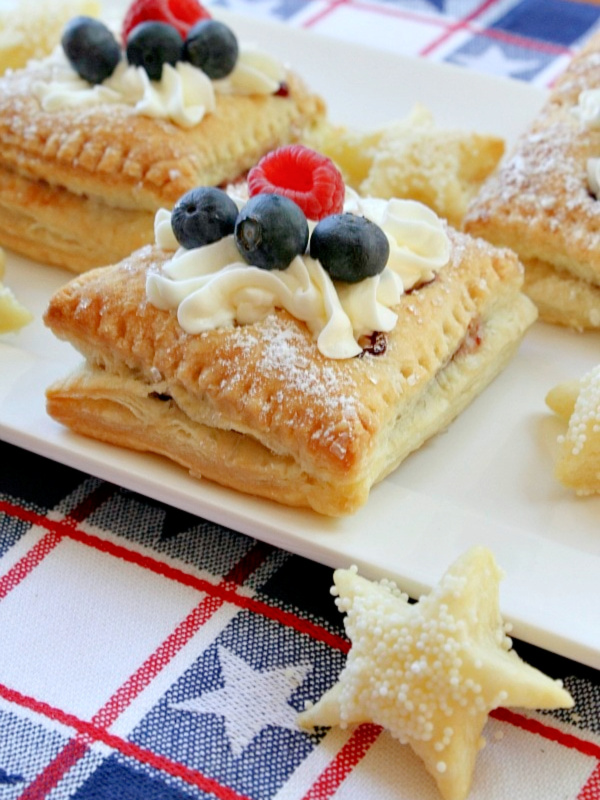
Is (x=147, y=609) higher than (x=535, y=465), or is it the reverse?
(x=535, y=465)

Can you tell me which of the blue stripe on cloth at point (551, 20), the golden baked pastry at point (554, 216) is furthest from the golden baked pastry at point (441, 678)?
the blue stripe on cloth at point (551, 20)

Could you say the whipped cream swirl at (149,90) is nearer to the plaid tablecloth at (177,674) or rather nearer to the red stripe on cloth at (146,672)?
the plaid tablecloth at (177,674)

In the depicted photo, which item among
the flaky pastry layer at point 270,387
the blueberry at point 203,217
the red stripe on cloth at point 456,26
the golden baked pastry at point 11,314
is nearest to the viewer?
the flaky pastry layer at point 270,387

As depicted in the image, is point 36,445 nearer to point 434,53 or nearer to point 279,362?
point 279,362

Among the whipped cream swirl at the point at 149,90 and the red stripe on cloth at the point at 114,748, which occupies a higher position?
the whipped cream swirl at the point at 149,90

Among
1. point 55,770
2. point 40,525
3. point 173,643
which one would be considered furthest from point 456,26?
point 55,770

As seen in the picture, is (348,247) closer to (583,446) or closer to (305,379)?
(305,379)

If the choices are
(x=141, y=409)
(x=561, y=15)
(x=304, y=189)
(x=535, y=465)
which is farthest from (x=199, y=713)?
(x=561, y=15)
